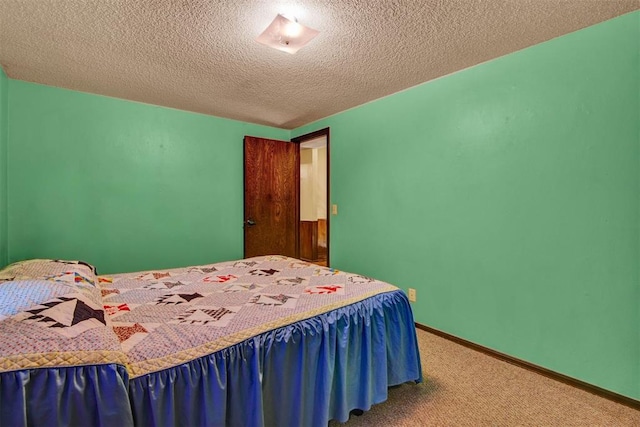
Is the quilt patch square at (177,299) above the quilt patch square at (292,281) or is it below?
below

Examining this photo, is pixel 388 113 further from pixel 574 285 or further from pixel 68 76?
pixel 68 76

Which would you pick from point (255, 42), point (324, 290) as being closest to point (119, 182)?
point (255, 42)

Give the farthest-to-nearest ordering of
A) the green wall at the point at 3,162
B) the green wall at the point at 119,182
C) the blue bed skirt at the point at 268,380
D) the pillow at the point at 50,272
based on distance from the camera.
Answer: the green wall at the point at 119,182, the green wall at the point at 3,162, the pillow at the point at 50,272, the blue bed skirt at the point at 268,380

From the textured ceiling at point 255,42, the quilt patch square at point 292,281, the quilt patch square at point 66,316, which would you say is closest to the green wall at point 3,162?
the textured ceiling at point 255,42

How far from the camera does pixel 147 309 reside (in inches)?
61.2

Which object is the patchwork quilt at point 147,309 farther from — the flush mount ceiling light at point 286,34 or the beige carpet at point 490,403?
the flush mount ceiling light at point 286,34

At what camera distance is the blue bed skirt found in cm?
95

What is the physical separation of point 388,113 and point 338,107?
25.3 inches

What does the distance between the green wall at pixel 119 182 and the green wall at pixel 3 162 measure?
58mm

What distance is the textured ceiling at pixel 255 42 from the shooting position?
180 centimetres

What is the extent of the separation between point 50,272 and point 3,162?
1.74m

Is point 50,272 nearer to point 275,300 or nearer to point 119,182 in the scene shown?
point 275,300

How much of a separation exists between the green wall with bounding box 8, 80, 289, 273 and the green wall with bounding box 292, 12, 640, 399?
199cm

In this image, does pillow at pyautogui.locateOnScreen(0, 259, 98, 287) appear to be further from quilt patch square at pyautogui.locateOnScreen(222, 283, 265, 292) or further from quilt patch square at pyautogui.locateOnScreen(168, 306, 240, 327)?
quilt patch square at pyautogui.locateOnScreen(222, 283, 265, 292)
